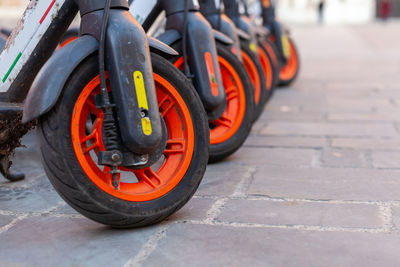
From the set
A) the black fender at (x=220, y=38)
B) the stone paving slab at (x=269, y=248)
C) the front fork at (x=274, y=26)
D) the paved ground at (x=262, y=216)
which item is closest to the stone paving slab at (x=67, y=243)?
the paved ground at (x=262, y=216)

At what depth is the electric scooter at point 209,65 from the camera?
310 cm

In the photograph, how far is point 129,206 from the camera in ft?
6.92

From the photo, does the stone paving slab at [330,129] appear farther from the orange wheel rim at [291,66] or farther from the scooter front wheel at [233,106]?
the orange wheel rim at [291,66]

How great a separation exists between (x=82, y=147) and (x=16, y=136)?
650mm

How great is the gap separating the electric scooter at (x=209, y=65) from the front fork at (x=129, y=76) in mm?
967

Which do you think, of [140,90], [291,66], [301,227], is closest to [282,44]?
[291,66]

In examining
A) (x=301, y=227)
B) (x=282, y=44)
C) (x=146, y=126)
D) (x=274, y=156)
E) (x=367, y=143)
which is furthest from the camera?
(x=282, y=44)

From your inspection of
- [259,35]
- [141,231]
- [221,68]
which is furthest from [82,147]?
[259,35]

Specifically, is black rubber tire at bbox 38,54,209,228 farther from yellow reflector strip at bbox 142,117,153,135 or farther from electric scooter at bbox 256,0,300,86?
electric scooter at bbox 256,0,300,86

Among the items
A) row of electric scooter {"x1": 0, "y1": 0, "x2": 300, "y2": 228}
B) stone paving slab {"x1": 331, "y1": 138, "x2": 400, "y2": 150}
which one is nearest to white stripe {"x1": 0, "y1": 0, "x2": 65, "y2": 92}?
row of electric scooter {"x1": 0, "y1": 0, "x2": 300, "y2": 228}

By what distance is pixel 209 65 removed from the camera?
3139mm

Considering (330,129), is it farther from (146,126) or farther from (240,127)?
(146,126)

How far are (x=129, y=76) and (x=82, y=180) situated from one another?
37 cm

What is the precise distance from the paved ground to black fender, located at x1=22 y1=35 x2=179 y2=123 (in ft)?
1.50
